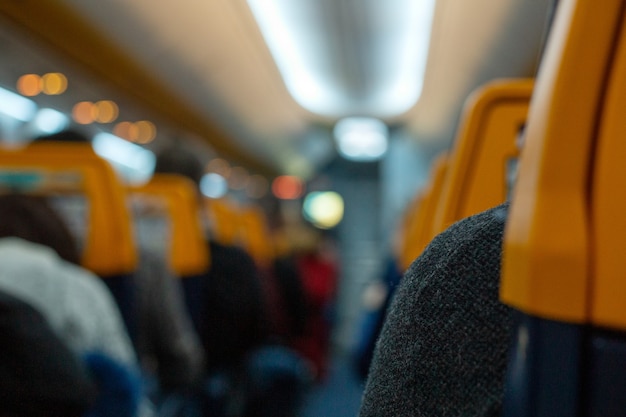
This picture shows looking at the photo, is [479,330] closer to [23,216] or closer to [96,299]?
[96,299]

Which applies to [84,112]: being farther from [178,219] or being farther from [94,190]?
[94,190]

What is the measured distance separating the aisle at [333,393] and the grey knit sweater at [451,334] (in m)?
5.17

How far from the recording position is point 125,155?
753cm

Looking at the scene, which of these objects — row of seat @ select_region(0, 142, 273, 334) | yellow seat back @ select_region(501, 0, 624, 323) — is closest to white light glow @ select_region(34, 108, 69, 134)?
row of seat @ select_region(0, 142, 273, 334)

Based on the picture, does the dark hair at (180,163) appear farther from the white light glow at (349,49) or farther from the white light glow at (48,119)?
the white light glow at (48,119)

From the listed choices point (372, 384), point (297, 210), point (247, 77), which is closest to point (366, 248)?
point (297, 210)

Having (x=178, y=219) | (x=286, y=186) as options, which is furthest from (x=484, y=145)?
(x=286, y=186)

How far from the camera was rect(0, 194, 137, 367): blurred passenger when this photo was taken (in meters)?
1.31

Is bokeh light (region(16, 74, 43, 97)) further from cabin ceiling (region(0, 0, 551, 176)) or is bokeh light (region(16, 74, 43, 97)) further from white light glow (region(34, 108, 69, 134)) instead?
cabin ceiling (region(0, 0, 551, 176))

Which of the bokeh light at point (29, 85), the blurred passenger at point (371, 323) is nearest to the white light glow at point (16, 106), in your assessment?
the bokeh light at point (29, 85)

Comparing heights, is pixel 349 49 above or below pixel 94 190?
above

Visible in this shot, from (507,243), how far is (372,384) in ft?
0.56

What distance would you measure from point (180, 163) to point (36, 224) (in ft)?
5.28

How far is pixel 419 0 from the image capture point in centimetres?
490
